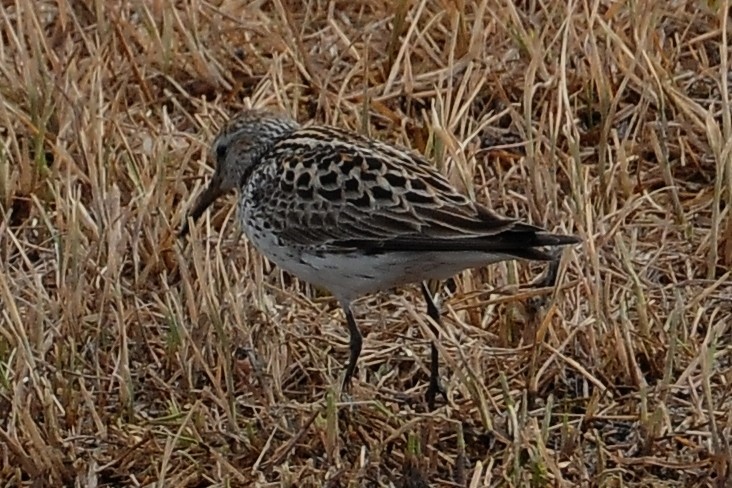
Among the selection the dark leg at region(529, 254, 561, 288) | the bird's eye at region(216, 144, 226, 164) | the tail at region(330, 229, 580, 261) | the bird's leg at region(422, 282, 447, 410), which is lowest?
the bird's leg at region(422, 282, 447, 410)

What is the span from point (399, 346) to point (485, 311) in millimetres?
282

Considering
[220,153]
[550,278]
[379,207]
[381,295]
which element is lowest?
[381,295]

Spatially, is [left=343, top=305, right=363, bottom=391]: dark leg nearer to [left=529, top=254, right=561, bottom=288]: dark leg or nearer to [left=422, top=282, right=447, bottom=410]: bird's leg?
[left=422, top=282, right=447, bottom=410]: bird's leg

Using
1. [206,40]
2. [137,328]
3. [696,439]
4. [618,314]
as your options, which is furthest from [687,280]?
[206,40]

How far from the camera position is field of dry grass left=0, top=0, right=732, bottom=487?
4.66 metres

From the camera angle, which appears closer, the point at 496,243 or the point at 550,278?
the point at 496,243

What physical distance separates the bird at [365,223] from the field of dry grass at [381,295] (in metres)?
0.17

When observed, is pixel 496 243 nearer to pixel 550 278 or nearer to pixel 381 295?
pixel 550 278

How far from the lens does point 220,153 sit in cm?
545

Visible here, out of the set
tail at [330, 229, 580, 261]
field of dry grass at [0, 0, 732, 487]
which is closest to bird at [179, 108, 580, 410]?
tail at [330, 229, 580, 261]

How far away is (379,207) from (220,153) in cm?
88

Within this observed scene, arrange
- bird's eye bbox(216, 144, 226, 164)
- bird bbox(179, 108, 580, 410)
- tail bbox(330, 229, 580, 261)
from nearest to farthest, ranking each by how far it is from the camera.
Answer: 1. tail bbox(330, 229, 580, 261)
2. bird bbox(179, 108, 580, 410)
3. bird's eye bbox(216, 144, 226, 164)

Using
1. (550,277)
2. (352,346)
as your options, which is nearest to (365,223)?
(352,346)

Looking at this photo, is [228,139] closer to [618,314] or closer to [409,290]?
[409,290]
